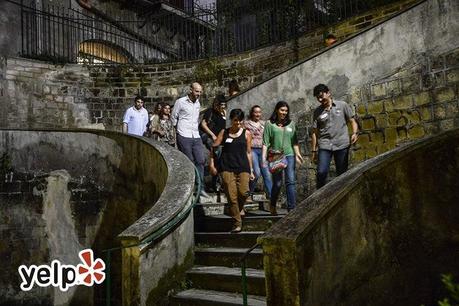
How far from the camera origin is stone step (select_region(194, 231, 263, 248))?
4934 mm

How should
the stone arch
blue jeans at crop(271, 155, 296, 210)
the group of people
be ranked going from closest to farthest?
the group of people, blue jeans at crop(271, 155, 296, 210), the stone arch

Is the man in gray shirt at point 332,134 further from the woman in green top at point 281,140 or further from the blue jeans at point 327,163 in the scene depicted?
the woman in green top at point 281,140

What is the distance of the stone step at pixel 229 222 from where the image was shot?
5246 mm

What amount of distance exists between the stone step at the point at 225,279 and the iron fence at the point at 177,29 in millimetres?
9329

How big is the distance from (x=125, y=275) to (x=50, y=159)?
195 inches

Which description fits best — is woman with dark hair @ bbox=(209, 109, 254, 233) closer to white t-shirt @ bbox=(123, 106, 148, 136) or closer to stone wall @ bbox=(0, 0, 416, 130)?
white t-shirt @ bbox=(123, 106, 148, 136)

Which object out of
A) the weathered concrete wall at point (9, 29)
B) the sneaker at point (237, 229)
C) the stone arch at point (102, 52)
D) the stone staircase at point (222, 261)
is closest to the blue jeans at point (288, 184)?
the stone staircase at point (222, 261)

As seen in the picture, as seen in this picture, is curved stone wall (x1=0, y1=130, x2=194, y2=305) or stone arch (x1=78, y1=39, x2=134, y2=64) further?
stone arch (x1=78, y1=39, x2=134, y2=64)

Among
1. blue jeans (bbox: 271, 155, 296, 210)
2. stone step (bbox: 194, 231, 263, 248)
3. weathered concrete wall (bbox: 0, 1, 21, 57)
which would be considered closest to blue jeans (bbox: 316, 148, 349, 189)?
blue jeans (bbox: 271, 155, 296, 210)

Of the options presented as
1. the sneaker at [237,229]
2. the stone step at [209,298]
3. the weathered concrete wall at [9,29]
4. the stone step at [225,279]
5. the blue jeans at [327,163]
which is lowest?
the stone step at [209,298]

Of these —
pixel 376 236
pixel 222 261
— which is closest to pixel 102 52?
pixel 222 261

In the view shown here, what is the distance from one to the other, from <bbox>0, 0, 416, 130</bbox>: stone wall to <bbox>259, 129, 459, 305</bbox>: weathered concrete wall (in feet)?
27.5

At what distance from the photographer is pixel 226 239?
5109 millimetres

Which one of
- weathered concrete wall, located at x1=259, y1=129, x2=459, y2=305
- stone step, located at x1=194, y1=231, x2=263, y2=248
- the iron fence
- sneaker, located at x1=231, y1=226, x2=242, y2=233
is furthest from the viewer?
the iron fence
